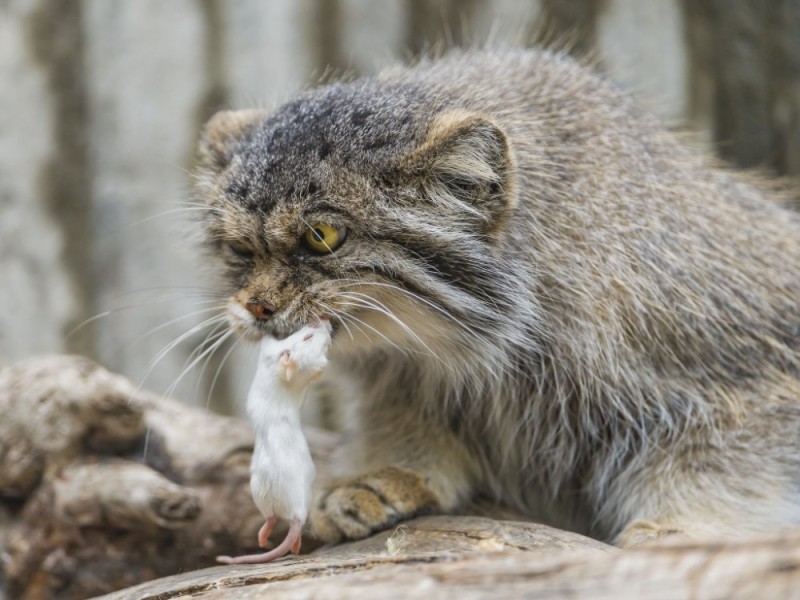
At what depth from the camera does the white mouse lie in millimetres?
2668

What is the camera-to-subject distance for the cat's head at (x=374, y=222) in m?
2.87

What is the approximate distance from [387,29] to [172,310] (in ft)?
5.84

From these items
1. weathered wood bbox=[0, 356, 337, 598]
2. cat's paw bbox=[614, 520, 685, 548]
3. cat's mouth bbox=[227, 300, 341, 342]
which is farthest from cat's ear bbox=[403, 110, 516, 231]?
weathered wood bbox=[0, 356, 337, 598]

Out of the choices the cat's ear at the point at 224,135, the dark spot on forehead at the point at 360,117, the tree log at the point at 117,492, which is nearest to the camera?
the dark spot on forehead at the point at 360,117

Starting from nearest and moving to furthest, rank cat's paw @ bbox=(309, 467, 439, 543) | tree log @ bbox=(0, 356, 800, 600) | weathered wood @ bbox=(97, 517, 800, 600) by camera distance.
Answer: weathered wood @ bbox=(97, 517, 800, 600) → cat's paw @ bbox=(309, 467, 439, 543) → tree log @ bbox=(0, 356, 800, 600)

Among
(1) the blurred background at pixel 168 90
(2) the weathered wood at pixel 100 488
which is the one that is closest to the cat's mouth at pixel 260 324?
(2) the weathered wood at pixel 100 488

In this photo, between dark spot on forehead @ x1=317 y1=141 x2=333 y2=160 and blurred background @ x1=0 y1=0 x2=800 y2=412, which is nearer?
dark spot on forehead @ x1=317 y1=141 x2=333 y2=160

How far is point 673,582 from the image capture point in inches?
66.1

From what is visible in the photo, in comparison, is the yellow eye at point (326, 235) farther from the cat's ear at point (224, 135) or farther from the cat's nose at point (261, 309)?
the cat's ear at point (224, 135)

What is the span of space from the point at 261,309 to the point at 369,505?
74cm

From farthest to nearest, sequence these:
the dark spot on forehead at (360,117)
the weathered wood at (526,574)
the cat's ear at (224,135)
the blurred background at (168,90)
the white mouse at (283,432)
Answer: the blurred background at (168,90) → the cat's ear at (224,135) → the dark spot on forehead at (360,117) → the white mouse at (283,432) → the weathered wood at (526,574)

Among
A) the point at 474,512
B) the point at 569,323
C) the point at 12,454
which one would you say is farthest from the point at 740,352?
the point at 12,454

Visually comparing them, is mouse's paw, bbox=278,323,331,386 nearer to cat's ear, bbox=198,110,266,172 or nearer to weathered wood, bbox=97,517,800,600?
weathered wood, bbox=97,517,800,600

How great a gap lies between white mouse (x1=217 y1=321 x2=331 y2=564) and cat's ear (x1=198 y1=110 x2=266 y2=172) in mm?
894
